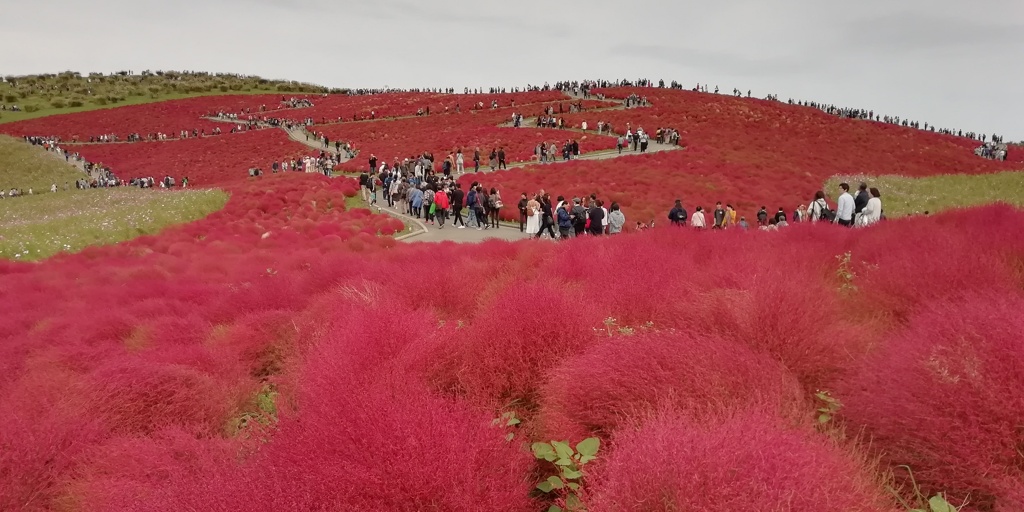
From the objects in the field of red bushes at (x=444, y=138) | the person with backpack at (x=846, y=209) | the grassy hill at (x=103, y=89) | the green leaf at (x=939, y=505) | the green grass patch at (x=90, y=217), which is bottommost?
the green grass patch at (x=90, y=217)

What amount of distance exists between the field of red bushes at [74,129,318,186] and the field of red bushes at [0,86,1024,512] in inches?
1371

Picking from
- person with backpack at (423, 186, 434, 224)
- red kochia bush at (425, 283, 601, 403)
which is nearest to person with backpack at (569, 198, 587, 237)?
person with backpack at (423, 186, 434, 224)

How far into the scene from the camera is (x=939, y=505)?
9.16 feet

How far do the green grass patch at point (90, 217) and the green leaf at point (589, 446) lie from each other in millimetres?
21640

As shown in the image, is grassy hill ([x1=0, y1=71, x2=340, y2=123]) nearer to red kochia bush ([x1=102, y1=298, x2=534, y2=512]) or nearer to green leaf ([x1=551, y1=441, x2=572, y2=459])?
red kochia bush ([x1=102, y1=298, x2=534, y2=512])

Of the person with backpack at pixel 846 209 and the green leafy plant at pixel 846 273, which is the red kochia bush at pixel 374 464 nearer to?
the green leafy plant at pixel 846 273

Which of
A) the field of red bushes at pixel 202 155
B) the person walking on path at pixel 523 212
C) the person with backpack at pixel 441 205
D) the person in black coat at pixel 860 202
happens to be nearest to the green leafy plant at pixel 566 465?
the person in black coat at pixel 860 202

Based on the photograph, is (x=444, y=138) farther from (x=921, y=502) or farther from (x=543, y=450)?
(x=921, y=502)

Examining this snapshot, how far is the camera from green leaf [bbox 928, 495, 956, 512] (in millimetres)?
2756

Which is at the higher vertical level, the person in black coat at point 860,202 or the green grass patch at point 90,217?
the person in black coat at point 860,202

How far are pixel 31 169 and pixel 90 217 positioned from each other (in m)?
31.4

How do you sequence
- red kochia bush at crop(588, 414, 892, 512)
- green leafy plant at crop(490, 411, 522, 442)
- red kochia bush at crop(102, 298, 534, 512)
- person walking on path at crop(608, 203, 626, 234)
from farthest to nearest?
person walking on path at crop(608, 203, 626, 234) < green leafy plant at crop(490, 411, 522, 442) < red kochia bush at crop(102, 298, 534, 512) < red kochia bush at crop(588, 414, 892, 512)

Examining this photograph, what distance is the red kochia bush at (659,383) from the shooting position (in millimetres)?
3467

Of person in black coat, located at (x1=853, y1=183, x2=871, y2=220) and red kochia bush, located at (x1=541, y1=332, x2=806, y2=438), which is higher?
person in black coat, located at (x1=853, y1=183, x2=871, y2=220)
